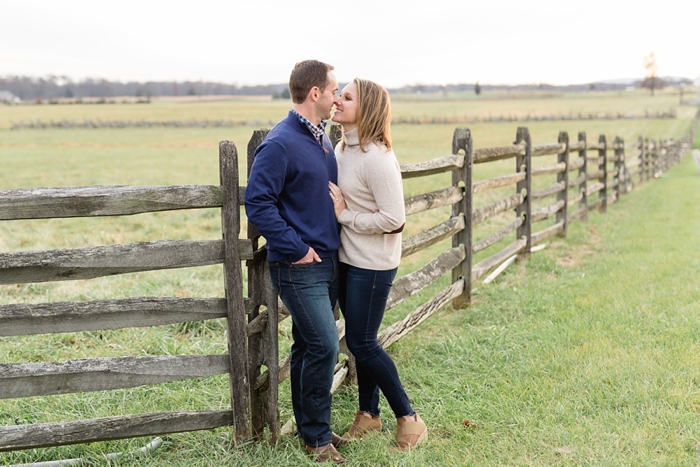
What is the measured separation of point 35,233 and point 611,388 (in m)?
9.48

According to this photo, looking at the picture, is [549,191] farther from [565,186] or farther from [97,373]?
[97,373]

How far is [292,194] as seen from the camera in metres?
3.20

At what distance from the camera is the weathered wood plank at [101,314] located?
305 centimetres

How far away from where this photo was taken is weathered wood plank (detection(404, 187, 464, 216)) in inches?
198

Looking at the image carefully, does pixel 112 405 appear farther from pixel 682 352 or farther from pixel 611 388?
pixel 682 352

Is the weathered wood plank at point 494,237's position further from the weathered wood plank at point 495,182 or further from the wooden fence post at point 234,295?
the wooden fence post at point 234,295

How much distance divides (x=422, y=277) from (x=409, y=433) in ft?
5.84

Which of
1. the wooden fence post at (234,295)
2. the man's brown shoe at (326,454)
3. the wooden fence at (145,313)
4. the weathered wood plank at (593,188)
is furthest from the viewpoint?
the weathered wood plank at (593,188)

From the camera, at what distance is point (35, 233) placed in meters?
10.7

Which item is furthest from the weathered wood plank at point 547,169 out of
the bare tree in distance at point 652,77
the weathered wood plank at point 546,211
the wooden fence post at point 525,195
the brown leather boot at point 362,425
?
the bare tree in distance at point 652,77

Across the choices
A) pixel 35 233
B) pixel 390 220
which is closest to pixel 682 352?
pixel 390 220

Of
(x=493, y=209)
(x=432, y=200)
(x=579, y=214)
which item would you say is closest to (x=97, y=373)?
(x=432, y=200)

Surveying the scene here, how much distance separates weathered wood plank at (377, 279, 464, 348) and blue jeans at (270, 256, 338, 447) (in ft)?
3.96

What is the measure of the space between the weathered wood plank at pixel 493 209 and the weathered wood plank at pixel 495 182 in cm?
20
